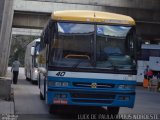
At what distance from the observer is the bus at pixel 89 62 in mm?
13188

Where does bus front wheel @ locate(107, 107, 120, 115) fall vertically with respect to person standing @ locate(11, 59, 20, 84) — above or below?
above

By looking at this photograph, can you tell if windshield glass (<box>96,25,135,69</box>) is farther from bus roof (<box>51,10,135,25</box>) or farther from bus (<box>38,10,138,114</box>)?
bus roof (<box>51,10,135,25</box>)

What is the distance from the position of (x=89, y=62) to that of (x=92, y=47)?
44 cm

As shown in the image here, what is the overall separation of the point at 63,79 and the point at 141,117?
9.67ft

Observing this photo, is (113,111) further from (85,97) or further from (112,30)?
(112,30)

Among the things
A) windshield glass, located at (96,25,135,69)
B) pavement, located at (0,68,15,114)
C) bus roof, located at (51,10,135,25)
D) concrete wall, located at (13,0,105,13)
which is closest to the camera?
windshield glass, located at (96,25,135,69)

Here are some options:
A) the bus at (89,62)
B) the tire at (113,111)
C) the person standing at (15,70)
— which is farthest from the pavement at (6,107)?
the person standing at (15,70)

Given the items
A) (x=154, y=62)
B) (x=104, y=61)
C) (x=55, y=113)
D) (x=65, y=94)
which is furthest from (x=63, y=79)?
(x=154, y=62)

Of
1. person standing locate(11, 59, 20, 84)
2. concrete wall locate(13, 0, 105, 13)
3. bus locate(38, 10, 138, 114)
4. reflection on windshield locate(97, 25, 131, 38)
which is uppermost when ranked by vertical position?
concrete wall locate(13, 0, 105, 13)

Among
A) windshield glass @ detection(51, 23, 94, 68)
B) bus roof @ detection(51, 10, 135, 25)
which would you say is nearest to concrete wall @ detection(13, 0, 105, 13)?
bus roof @ detection(51, 10, 135, 25)

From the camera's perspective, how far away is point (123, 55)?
44.1ft

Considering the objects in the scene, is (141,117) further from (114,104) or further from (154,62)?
(154,62)

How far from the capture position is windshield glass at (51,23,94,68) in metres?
13.2

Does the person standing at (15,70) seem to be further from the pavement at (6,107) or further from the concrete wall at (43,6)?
A: the pavement at (6,107)
